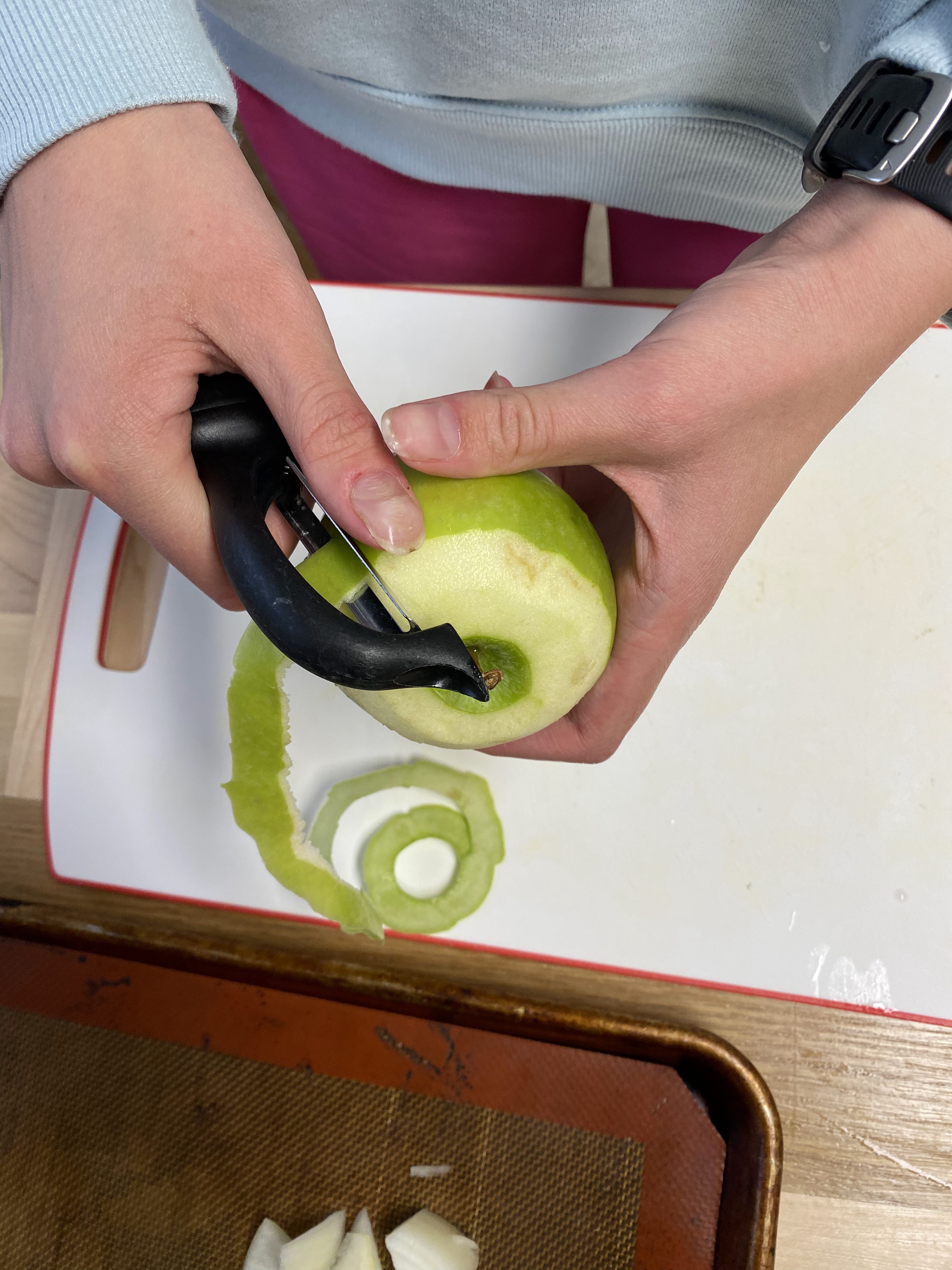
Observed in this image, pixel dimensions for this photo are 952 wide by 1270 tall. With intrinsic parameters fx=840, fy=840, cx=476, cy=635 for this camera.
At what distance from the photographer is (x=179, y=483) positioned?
0.69 m

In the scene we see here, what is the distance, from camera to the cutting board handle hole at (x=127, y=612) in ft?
3.88

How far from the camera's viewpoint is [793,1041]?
0.99m

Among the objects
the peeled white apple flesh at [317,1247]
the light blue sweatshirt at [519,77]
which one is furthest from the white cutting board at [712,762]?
the peeled white apple flesh at [317,1247]

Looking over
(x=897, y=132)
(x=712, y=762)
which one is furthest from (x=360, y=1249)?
(x=897, y=132)

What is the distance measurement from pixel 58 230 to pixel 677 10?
58 cm

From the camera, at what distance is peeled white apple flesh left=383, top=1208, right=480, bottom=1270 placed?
0.93 meters

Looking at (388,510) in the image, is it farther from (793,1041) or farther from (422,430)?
(793,1041)

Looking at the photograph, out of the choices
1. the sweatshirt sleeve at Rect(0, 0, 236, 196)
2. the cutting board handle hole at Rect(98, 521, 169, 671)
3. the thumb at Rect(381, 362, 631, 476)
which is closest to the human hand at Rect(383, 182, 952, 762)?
the thumb at Rect(381, 362, 631, 476)

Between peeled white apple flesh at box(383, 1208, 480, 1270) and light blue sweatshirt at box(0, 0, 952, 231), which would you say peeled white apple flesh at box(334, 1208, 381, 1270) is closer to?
peeled white apple flesh at box(383, 1208, 480, 1270)

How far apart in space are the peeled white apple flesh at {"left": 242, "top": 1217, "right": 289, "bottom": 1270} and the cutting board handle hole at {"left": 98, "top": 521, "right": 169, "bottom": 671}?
0.71 metres

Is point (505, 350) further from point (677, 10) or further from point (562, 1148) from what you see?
point (562, 1148)

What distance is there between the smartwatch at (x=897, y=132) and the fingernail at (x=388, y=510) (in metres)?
0.45

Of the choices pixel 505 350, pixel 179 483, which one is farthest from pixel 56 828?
pixel 505 350

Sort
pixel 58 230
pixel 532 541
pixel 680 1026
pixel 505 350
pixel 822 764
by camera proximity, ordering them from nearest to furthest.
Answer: pixel 58 230, pixel 532 541, pixel 680 1026, pixel 822 764, pixel 505 350
